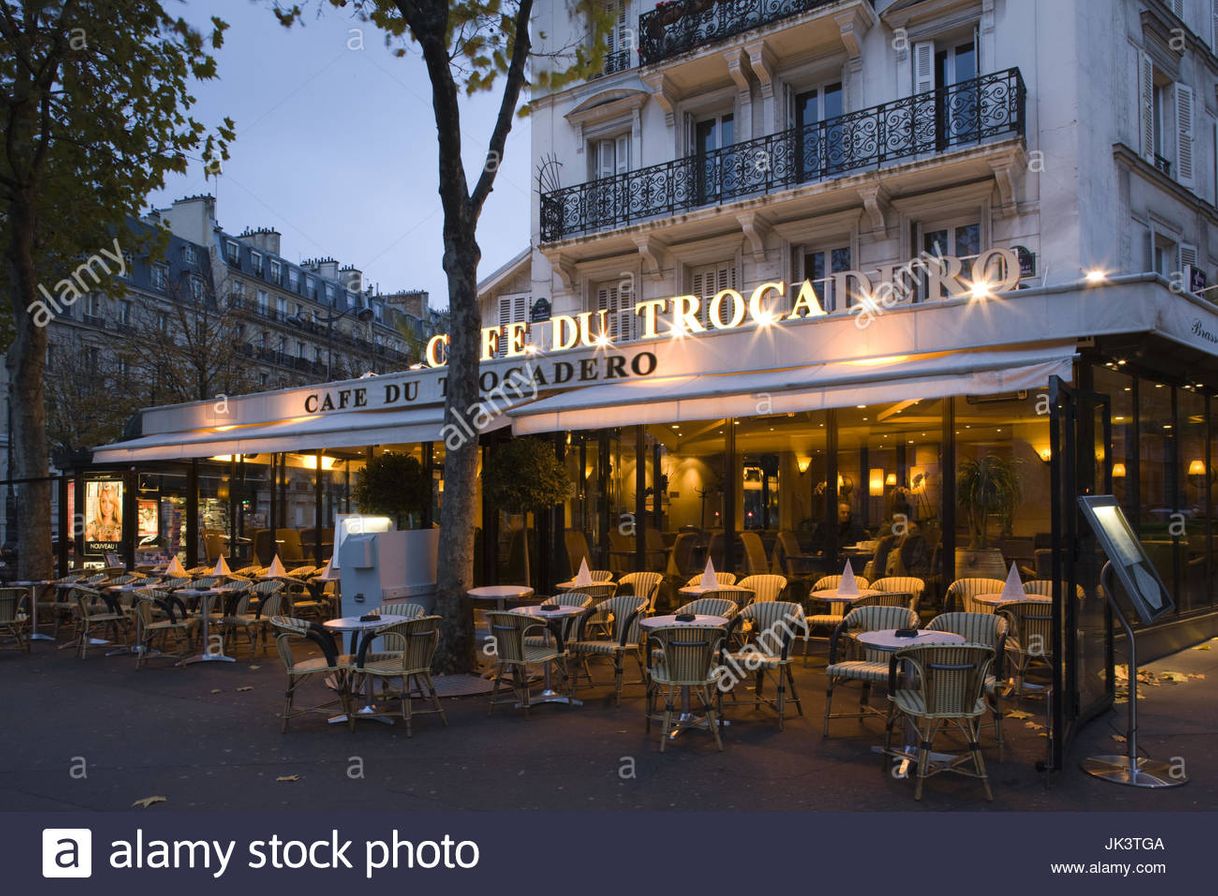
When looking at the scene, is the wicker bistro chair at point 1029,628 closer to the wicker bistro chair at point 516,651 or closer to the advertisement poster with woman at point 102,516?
the wicker bistro chair at point 516,651

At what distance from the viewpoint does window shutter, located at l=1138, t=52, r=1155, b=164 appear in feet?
44.2

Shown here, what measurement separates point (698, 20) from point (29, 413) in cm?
1201

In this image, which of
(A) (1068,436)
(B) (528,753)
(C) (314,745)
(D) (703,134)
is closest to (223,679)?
(C) (314,745)

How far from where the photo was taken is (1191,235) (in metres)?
14.4

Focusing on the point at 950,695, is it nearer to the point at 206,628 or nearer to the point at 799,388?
the point at 799,388

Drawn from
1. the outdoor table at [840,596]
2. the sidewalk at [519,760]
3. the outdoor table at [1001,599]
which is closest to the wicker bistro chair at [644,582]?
the sidewalk at [519,760]

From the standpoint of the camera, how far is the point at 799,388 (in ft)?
30.0

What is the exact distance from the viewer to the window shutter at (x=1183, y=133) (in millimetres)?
14195

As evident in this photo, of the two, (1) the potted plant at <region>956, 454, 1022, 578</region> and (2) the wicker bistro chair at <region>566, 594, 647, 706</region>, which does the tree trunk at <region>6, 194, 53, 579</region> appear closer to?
(2) the wicker bistro chair at <region>566, 594, 647, 706</region>

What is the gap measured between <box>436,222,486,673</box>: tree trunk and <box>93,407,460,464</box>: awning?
172cm

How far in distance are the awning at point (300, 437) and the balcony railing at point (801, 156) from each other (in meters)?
5.01

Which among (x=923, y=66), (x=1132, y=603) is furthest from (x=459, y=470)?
(x=923, y=66)

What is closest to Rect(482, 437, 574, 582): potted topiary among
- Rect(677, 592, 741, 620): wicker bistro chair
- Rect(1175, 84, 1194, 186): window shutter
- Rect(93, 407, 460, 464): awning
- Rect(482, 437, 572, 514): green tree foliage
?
Rect(482, 437, 572, 514): green tree foliage

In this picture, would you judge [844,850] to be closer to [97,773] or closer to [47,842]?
[47,842]
